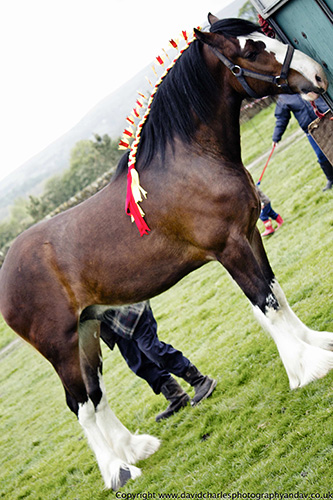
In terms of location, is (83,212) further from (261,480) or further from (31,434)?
(31,434)

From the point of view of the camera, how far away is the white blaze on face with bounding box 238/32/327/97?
3.72 meters

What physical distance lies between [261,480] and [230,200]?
1955 millimetres

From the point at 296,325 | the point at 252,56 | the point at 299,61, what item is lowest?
the point at 296,325

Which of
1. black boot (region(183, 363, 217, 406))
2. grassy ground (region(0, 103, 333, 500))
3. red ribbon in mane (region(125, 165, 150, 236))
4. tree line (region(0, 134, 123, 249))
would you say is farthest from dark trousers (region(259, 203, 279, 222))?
tree line (region(0, 134, 123, 249))

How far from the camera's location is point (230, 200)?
415 cm

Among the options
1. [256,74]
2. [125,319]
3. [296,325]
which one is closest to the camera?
[256,74]

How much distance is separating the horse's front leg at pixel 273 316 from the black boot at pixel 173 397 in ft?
5.30

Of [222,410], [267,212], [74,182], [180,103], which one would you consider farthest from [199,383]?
[74,182]

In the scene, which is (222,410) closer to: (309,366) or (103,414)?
(309,366)

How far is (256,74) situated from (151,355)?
9.17 ft

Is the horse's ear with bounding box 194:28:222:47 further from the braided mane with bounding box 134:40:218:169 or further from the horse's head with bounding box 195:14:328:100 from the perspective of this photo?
the braided mane with bounding box 134:40:218:169

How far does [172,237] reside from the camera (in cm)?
442

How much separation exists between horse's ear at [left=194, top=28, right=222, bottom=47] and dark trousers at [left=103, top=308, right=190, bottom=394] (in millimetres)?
2637

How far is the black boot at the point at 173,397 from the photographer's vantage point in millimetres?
5578
